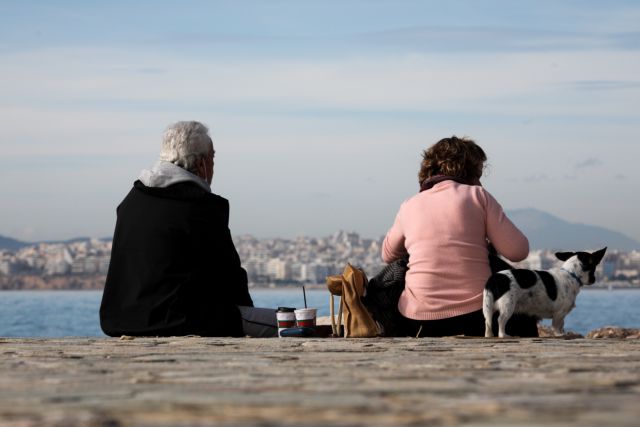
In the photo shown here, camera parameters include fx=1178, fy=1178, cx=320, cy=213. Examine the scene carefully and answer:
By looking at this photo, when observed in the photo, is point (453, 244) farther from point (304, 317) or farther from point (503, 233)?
point (304, 317)

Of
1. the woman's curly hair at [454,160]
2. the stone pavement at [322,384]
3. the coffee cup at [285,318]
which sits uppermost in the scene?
the woman's curly hair at [454,160]

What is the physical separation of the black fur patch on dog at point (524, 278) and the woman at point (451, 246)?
3.5 inches

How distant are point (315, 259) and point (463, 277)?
148022 millimetres

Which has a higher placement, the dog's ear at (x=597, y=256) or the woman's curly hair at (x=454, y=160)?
the woman's curly hair at (x=454, y=160)

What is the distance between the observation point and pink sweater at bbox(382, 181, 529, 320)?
6672mm

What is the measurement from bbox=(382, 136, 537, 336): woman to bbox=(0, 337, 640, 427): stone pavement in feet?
2.40

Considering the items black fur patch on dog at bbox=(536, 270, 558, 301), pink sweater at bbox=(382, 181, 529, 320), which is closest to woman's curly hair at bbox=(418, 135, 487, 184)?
pink sweater at bbox=(382, 181, 529, 320)

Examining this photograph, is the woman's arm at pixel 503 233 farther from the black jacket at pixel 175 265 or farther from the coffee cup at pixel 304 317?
the black jacket at pixel 175 265

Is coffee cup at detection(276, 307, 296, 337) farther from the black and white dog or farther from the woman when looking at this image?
the black and white dog

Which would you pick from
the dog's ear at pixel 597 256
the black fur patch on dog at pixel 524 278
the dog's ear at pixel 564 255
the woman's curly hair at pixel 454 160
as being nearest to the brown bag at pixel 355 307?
the woman's curly hair at pixel 454 160

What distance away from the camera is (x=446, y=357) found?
505cm

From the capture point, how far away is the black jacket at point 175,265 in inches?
265

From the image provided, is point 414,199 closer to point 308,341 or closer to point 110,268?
point 308,341

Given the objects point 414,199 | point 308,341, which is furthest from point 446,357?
point 414,199
